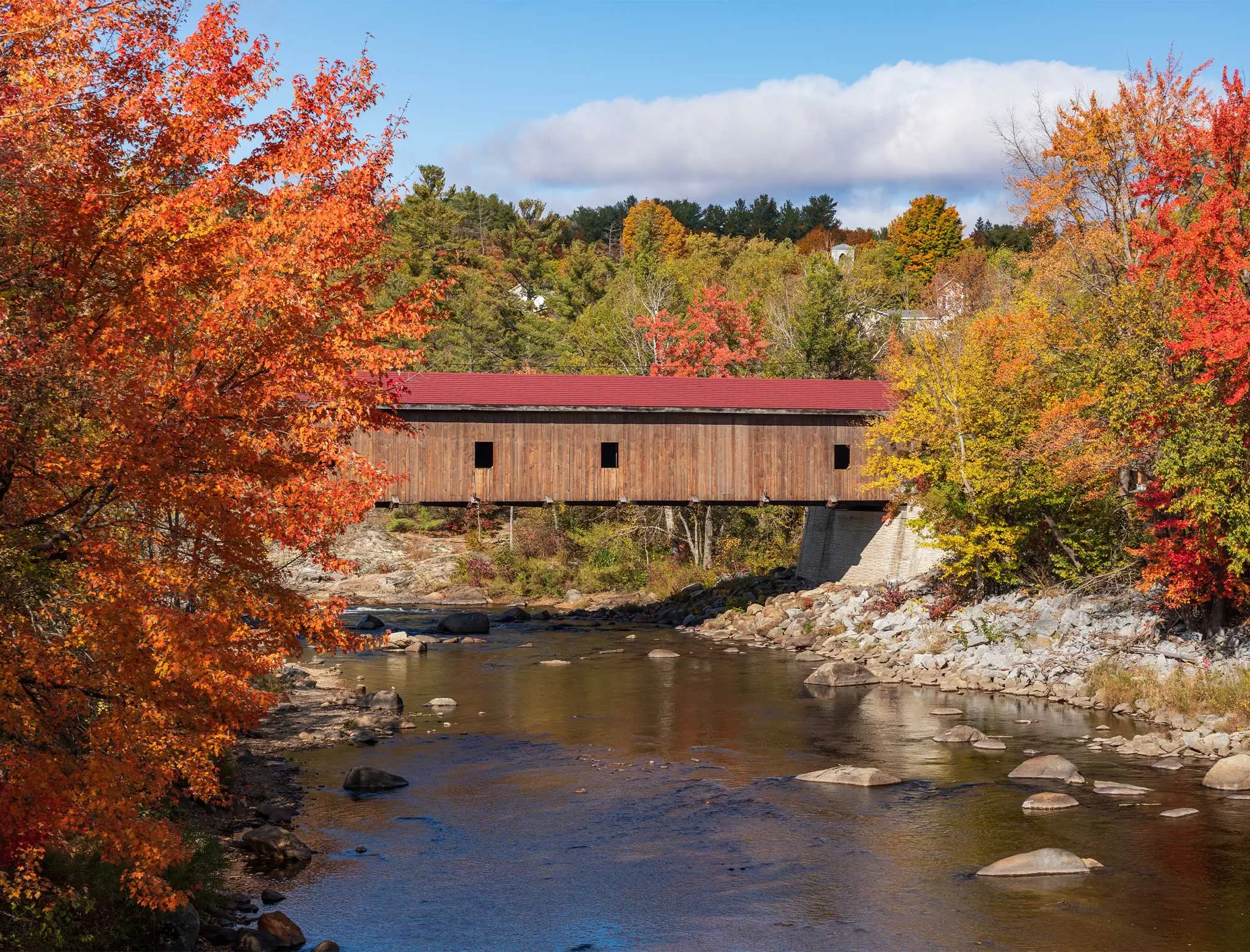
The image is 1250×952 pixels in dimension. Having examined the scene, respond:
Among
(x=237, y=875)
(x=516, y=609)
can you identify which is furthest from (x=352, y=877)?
(x=516, y=609)

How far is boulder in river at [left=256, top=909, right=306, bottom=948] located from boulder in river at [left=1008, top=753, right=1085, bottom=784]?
31.1 feet

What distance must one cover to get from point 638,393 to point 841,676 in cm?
883

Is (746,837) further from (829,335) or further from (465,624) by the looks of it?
(829,335)

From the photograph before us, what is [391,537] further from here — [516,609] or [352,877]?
[352,877]

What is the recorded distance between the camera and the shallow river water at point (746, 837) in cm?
1066

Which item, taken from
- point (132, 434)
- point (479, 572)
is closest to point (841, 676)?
point (132, 434)

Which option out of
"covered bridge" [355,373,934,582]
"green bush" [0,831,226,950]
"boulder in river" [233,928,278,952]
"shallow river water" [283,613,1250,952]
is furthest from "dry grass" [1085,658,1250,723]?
"green bush" [0,831,226,950]

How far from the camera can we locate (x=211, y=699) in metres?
9.01

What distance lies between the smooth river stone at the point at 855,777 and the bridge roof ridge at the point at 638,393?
1335 cm

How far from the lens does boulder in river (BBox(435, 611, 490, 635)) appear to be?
3075 cm

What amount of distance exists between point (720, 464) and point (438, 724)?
11484mm

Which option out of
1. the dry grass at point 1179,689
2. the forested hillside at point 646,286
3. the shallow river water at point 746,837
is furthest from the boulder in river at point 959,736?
the forested hillside at point 646,286

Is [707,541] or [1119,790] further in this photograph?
[707,541]

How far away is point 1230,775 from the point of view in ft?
48.0
